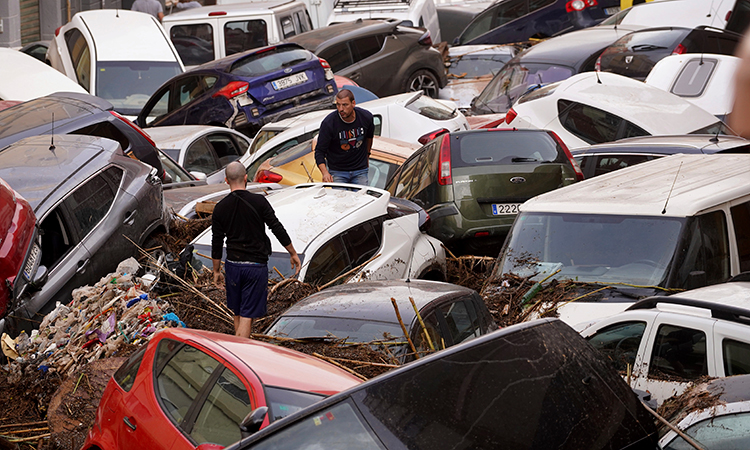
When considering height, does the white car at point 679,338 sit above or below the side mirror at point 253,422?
below

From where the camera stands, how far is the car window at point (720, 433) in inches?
134

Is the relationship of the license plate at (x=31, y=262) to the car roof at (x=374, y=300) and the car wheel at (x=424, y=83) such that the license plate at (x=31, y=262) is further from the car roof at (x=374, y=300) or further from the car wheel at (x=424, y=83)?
the car wheel at (x=424, y=83)

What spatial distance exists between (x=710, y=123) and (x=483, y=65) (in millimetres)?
8326

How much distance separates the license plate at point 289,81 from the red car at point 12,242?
27.1 ft

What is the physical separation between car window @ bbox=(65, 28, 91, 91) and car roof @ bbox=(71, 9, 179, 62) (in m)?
0.30

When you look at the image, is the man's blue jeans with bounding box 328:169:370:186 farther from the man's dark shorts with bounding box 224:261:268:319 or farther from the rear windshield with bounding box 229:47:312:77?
the rear windshield with bounding box 229:47:312:77

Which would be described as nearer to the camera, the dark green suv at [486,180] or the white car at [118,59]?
the dark green suv at [486,180]

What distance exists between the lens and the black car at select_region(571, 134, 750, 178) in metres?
9.26

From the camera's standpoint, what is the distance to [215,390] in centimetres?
408

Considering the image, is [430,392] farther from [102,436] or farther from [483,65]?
[483,65]

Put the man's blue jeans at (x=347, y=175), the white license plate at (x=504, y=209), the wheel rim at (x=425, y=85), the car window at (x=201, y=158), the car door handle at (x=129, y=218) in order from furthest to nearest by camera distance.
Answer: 1. the wheel rim at (x=425, y=85)
2. the car window at (x=201, y=158)
3. the man's blue jeans at (x=347, y=175)
4. the white license plate at (x=504, y=209)
5. the car door handle at (x=129, y=218)

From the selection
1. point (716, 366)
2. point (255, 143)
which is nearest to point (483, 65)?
point (255, 143)

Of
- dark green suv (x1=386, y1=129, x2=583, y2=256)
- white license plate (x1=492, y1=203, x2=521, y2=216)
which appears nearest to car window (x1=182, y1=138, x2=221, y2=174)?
dark green suv (x1=386, y1=129, x2=583, y2=256)

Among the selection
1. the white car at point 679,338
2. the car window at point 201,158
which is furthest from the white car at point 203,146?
the white car at point 679,338
